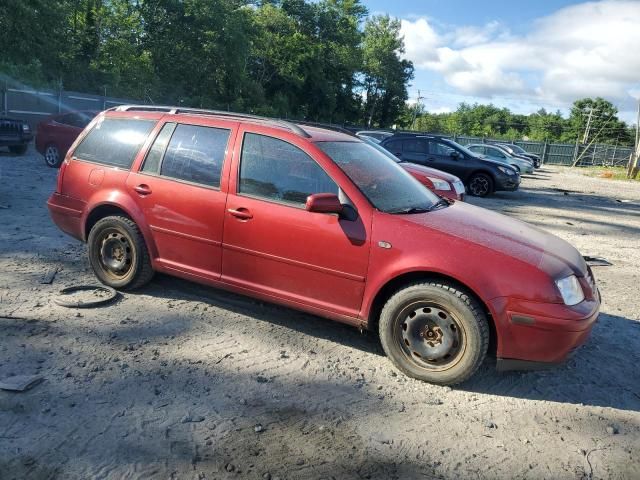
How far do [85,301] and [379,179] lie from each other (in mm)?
2756

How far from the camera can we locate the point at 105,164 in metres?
4.94

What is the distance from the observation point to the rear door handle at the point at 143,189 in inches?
182

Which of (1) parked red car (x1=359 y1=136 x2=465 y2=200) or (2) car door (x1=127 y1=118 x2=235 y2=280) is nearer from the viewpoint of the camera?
(2) car door (x1=127 y1=118 x2=235 y2=280)

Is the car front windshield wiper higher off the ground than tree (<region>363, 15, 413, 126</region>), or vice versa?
tree (<region>363, 15, 413, 126</region>)

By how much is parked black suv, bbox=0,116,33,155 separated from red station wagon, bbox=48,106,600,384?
9.89 meters

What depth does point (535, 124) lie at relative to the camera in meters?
87.2

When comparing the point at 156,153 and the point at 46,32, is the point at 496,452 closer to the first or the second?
the point at 156,153

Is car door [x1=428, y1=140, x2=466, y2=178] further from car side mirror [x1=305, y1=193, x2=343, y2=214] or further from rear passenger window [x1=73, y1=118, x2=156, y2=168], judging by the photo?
A: car side mirror [x1=305, y1=193, x2=343, y2=214]

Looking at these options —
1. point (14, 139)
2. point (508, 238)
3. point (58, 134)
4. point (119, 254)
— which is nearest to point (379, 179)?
point (508, 238)

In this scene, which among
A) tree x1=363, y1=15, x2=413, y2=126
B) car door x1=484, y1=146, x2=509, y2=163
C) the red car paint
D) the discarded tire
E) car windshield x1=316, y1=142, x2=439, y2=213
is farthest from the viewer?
tree x1=363, y1=15, x2=413, y2=126

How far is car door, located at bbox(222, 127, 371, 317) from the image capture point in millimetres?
3820

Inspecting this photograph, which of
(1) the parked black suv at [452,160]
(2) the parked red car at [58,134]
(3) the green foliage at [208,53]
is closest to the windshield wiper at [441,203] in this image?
(1) the parked black suv at [452,160]

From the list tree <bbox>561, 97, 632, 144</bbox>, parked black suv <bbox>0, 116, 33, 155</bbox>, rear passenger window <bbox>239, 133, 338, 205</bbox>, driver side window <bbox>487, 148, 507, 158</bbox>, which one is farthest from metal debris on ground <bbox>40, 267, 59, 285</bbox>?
tree <bbox>561, 97, 632, 144</bbox>

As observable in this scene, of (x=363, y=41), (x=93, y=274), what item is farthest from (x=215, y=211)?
(x=363, y=41)
